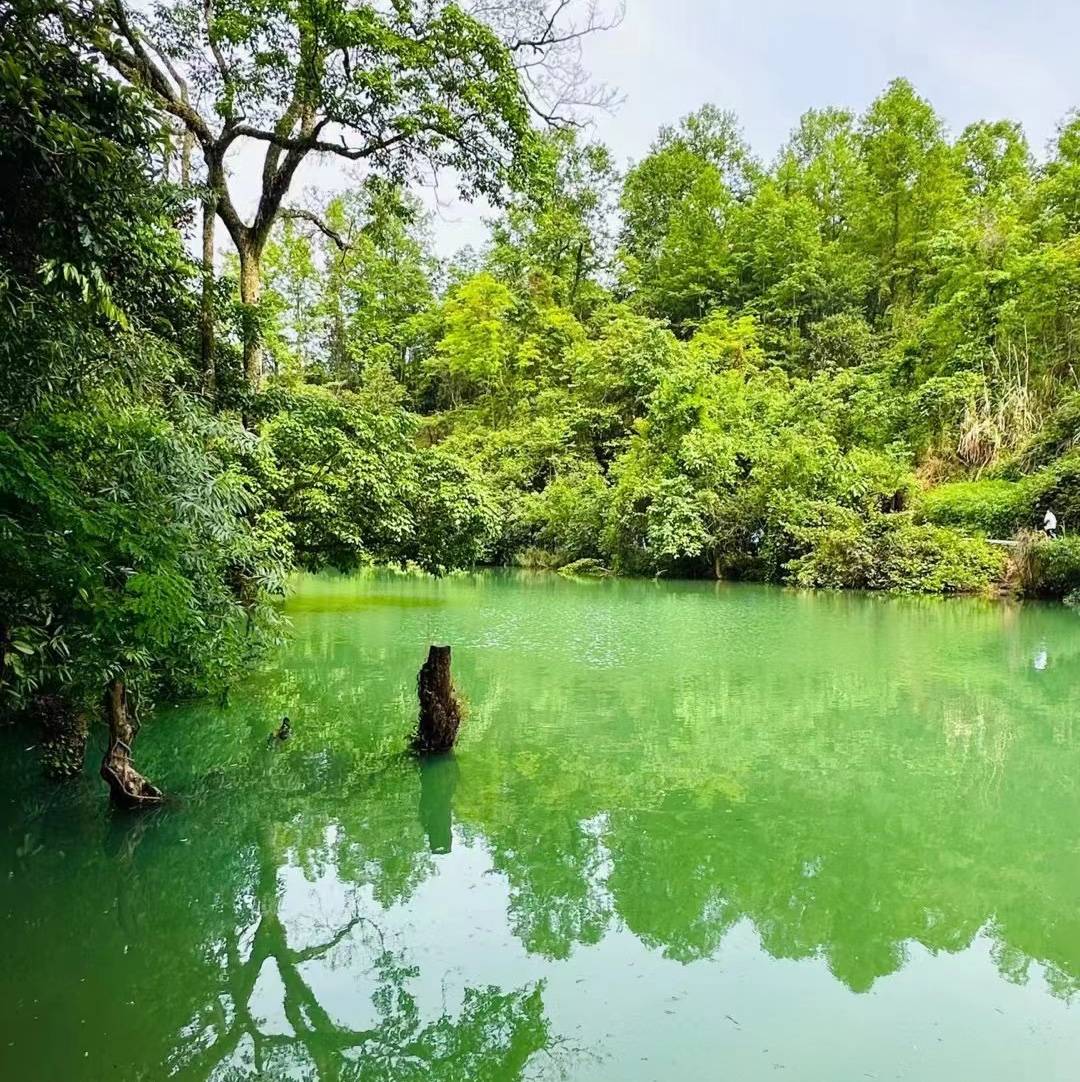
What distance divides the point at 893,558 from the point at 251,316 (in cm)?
1469

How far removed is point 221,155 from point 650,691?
6637 millimetres

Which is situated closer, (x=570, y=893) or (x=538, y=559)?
(x=570, y=893)

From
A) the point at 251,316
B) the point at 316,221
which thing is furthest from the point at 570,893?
the point at 316,221

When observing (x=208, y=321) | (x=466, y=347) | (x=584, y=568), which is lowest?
(x=584, y=568)

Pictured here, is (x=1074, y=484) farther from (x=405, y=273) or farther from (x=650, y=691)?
(x=405, y=273)

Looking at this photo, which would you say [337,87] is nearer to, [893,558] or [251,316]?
[251,316]

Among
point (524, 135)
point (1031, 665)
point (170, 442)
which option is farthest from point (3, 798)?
point (1031, 665)

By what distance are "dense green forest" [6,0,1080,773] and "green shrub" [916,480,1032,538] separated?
99mm

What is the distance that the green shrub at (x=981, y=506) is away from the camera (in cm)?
1742

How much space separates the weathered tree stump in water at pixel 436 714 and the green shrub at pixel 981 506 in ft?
49.9

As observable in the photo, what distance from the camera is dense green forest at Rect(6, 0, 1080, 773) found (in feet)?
10.3

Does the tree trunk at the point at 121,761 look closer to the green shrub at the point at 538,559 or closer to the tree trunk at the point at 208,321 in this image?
the tree trunk at the point at 208,321

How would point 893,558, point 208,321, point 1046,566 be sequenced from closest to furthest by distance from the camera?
point 208,321 → point 1046,566 → point 893,558

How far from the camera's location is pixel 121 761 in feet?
15.5
